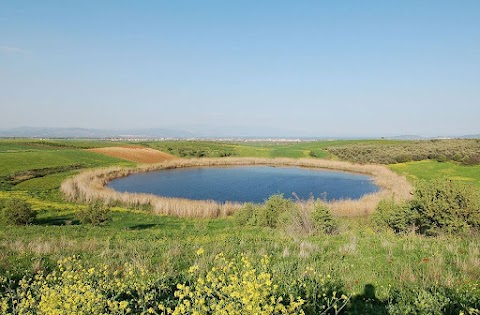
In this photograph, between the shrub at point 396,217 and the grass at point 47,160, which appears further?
the grass at point 47,160

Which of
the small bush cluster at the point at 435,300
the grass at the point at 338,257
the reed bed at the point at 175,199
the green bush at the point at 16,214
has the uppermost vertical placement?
the small bush cluster at the point at 435,300

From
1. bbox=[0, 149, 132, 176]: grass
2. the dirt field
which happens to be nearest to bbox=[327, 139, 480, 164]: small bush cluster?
the dirt field

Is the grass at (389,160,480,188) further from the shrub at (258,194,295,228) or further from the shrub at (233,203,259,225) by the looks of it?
the shrub at (233,203,259,225)

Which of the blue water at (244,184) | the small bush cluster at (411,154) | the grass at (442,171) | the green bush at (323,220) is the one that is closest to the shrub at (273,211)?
the green bush at (323,220)

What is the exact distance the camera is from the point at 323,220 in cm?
1773

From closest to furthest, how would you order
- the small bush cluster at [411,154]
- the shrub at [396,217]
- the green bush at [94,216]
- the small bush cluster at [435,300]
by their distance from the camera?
the small bush cluster at [435,300] < the shrub at [396,217] < the green bush at [94,216] < the small bush cluster at [411,154]

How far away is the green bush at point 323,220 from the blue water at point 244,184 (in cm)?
1856

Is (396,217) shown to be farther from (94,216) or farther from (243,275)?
(94,216)

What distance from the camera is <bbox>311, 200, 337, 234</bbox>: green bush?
1736 centimetres

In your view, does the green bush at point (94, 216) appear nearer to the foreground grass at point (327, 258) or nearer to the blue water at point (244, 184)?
the foreground grass at point (327, 258)

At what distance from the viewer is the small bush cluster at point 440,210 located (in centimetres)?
1491

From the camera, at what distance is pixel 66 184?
37.1 metres

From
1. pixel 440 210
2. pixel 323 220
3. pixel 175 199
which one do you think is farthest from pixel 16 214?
pixel 440 210

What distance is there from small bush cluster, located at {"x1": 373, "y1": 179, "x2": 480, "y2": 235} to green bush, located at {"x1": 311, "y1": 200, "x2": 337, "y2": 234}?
3.44 meters
